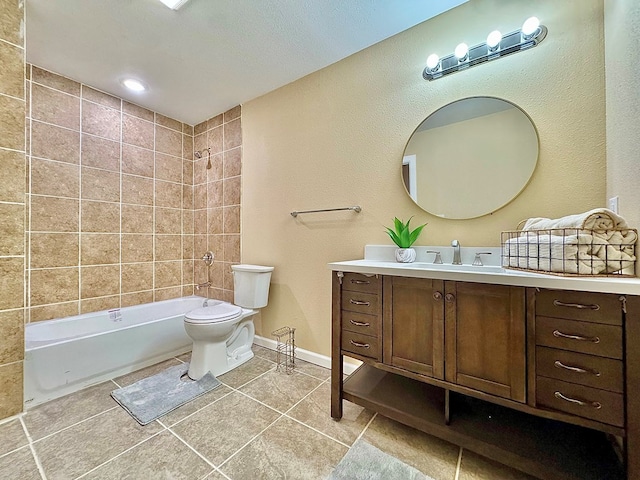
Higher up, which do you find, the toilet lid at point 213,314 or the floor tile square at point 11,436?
the toilet lid at point 213,314

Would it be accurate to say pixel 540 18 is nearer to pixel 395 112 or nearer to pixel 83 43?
pixel 395 112

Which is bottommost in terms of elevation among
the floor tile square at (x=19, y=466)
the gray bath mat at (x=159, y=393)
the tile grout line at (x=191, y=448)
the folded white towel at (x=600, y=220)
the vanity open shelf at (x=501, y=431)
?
the tile grout line at (x=191, y=448)

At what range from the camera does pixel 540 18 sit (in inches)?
52.6

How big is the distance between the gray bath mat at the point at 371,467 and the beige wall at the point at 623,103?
3.87 feet

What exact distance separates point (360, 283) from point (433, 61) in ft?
4.57

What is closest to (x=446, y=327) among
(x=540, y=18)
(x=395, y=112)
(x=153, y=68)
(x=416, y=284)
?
(x=416, y=284)

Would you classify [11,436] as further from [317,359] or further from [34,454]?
[317,359]

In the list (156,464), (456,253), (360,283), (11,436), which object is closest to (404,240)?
(456,253)

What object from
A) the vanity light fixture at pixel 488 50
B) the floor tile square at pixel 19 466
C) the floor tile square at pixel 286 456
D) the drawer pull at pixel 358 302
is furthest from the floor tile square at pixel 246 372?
the vanity light fixture at pixel 488 50

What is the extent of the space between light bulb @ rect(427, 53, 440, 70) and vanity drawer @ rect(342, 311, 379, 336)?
59.6 inches

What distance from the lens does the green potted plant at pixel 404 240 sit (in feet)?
5.19

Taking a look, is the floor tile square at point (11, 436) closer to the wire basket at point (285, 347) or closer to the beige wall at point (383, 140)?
the wire basket at point (285, 347)

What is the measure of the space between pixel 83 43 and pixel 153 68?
1.35 ft

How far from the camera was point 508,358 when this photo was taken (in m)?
1.01
